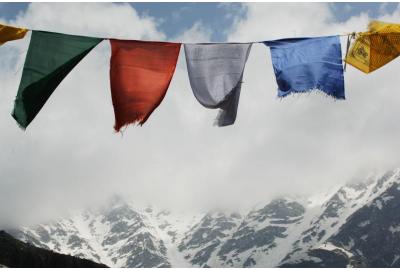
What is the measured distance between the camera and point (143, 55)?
723 inches

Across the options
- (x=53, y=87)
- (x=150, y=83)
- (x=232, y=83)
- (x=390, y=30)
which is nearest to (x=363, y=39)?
(x=390, y=30)

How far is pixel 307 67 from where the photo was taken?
18.9 m

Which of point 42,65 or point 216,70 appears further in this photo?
point 216,70

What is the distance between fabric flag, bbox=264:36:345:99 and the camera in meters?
18.8

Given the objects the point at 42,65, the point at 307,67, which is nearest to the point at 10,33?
the point at 42,65

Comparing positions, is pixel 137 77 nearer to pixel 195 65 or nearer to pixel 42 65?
pixel 195 65

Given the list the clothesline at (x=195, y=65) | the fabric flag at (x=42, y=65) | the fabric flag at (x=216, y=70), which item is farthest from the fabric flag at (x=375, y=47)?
the fabric flag at (x=42, y=65)

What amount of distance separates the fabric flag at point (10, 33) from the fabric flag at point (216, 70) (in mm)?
4841

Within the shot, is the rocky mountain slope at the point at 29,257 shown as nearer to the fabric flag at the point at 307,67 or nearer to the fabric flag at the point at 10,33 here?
the fabric flag at the point at 10,33

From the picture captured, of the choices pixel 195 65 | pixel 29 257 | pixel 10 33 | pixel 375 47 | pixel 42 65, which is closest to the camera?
pixel 42 65

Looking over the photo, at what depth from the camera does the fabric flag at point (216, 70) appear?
18.7 meters

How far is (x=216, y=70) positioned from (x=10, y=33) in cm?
615

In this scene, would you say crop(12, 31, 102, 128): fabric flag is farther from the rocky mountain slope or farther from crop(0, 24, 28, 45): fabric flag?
the rocky mountain slope

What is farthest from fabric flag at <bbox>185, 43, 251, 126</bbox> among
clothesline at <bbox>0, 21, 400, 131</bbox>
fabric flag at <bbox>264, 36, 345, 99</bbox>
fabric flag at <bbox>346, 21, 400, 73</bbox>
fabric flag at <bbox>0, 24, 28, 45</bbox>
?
fabric flag at <bbox>0, 24, 28, 45</bbox>
